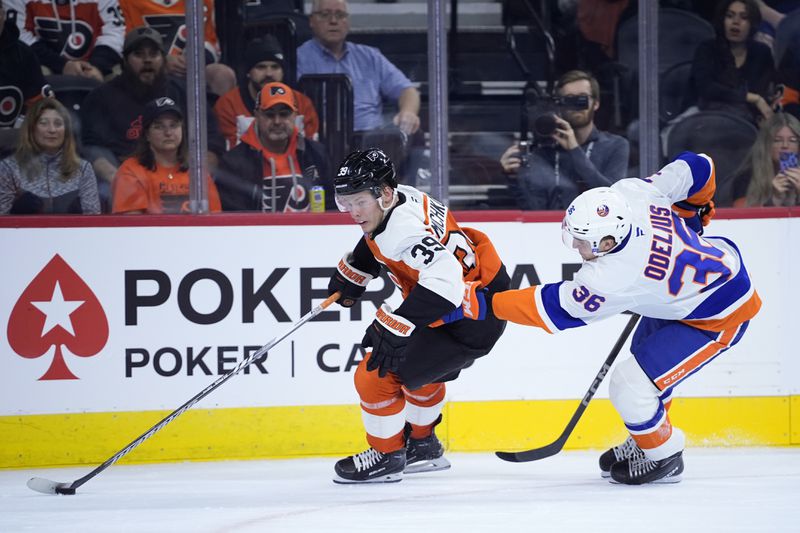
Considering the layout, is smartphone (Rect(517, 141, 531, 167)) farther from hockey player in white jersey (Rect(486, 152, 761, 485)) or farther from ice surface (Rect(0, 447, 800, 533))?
ice surface (Rect(0, 447, 800, 533))

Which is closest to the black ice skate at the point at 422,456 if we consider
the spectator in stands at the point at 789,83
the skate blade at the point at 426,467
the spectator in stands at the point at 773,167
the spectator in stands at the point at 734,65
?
the skate blade at the point at 426,467

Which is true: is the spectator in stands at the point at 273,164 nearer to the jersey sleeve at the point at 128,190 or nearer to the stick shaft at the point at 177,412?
the jersey sleeve at the point at 128,190

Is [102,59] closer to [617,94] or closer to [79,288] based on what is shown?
[79,288]

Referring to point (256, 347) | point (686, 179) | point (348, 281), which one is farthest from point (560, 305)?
point (256, 347)

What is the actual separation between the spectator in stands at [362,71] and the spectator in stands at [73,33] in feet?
2.50

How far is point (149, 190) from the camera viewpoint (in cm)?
432

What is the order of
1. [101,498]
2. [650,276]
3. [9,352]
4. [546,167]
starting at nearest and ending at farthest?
1. [650,276]
2. [101,498]
3. [9,352]
4. [546,167]

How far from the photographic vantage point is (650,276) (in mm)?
3363

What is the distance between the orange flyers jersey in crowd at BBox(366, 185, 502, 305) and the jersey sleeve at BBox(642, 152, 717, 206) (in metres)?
0.63

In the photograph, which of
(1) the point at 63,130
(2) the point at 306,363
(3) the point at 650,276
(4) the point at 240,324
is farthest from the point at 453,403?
(1) the point at 63,130

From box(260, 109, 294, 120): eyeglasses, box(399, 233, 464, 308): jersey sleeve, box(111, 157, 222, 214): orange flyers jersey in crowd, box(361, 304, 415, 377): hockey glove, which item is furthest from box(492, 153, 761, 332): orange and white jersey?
box(111, 157, 222, 214): orange flyers jersey in crowd

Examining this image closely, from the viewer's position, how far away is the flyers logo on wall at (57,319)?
4.16m

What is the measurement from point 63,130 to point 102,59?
323 millimetres

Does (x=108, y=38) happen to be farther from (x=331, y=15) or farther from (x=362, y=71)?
(x=362, y=71)
